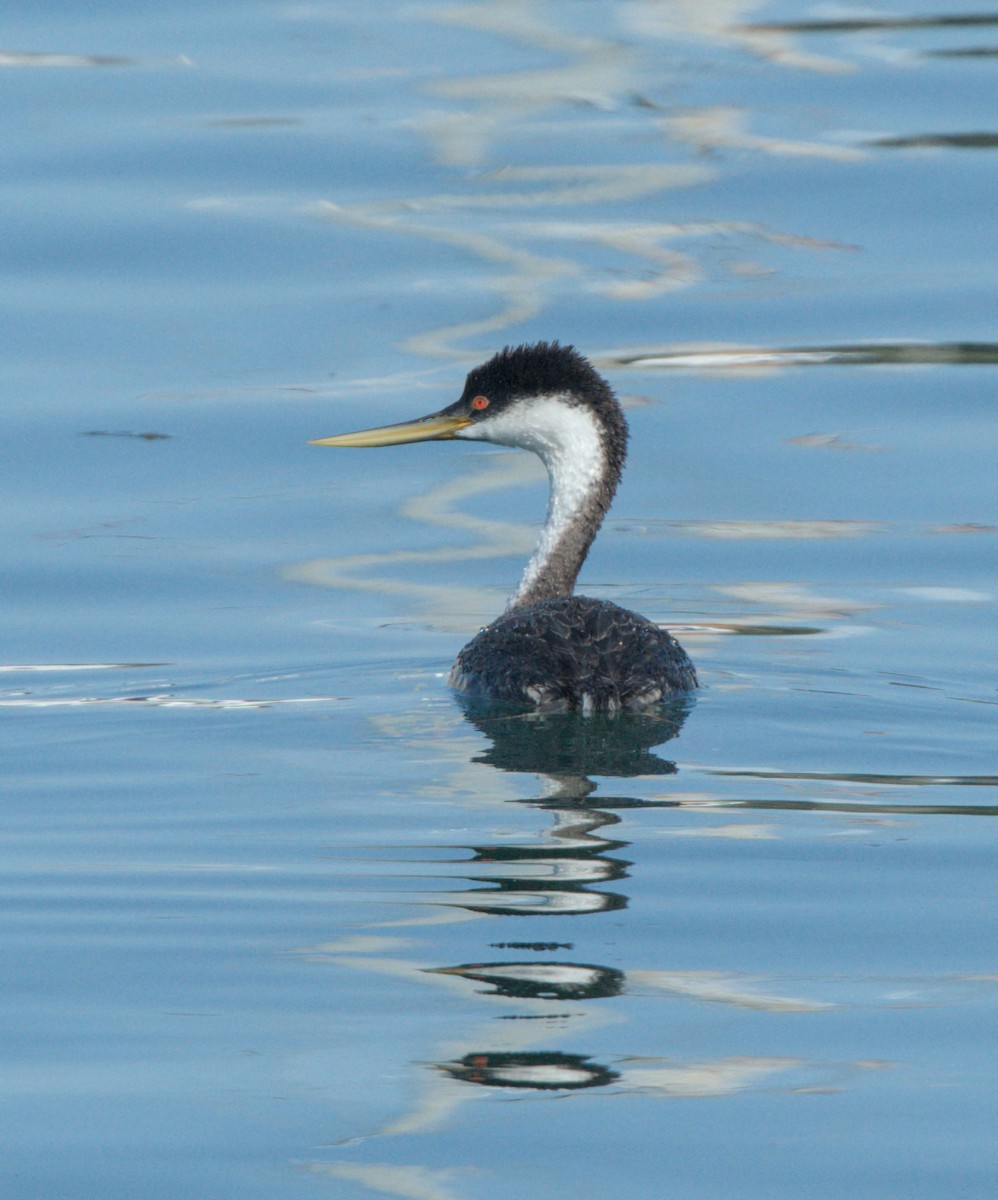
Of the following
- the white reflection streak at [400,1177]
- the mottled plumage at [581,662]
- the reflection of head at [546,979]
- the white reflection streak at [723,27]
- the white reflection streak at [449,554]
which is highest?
the white reflection streak at [723,27]

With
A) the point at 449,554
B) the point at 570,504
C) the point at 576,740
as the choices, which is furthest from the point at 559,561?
the point at 449,554

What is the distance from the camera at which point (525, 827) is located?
20.9ft

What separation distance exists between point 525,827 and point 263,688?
7.00ft

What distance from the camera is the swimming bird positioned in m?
7.59

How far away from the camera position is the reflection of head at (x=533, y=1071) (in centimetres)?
466

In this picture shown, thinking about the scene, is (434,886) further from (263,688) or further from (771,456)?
(771,456)

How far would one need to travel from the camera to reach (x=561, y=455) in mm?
8984

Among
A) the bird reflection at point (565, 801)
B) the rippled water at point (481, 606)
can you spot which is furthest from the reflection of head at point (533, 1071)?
the bird reflection at point (565, 801)

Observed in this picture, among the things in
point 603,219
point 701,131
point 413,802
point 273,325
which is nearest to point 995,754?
point 413,802

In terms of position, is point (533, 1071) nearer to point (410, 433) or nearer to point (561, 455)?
point (561, 455)

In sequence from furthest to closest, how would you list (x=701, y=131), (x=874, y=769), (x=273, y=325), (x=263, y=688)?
1. (x=701, y=131)
2. (x=273, y=325)
3. (x=263, y=688)
4. (x=874, y=769)

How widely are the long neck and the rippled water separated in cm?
52

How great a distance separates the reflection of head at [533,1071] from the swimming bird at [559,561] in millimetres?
2853

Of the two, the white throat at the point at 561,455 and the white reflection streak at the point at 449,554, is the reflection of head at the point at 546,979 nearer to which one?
the white throat at the point at 561,455
